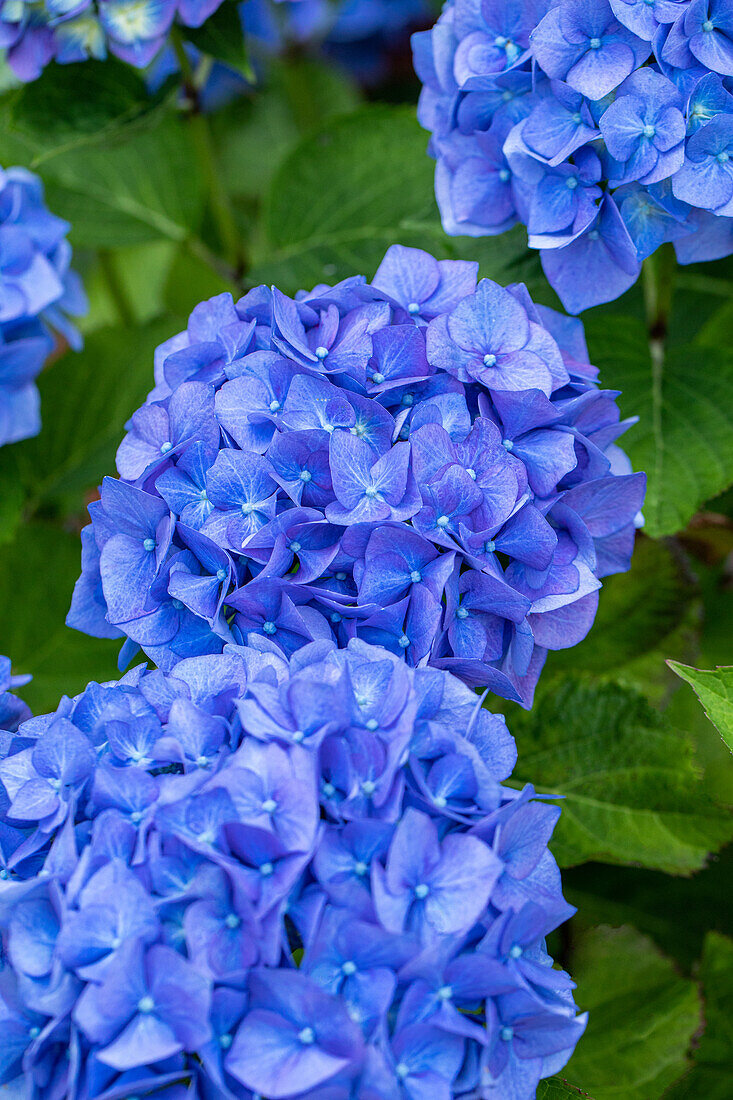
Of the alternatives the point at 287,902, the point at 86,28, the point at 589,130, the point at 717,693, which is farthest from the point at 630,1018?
the point at 86,28

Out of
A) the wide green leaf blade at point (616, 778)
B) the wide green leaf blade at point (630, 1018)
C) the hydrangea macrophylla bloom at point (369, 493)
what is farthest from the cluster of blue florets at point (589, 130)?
the wide green leaf blade at point (630, 1018)

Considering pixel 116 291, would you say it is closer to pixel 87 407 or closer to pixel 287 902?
pixel 87 407

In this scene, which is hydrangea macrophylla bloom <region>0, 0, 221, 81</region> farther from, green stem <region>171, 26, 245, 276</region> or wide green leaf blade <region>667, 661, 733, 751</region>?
wide green leaf blade <region>667, 661, 733, 751</region>

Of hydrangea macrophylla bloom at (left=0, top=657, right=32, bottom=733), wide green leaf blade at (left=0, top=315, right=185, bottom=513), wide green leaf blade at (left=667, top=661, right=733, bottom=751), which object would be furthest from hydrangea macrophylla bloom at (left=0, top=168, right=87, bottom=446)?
wide green leaf blade at (left=667, top=661, right=733, bottom=751)

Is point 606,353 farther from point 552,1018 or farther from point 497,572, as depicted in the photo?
point 552,1018

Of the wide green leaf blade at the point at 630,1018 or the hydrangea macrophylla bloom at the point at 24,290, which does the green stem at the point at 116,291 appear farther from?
the wide green leaf blade at the point at 630,1018

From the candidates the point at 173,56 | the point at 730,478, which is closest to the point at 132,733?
the point at 730,478

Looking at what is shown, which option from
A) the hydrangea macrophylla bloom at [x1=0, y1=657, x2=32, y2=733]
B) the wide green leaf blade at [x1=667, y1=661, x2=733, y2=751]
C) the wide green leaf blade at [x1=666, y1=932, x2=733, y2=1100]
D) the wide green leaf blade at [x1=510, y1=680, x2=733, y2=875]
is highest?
the hydrangea macrophylla bloom at [x1=0, y1=657, x2=32, y2=733]
